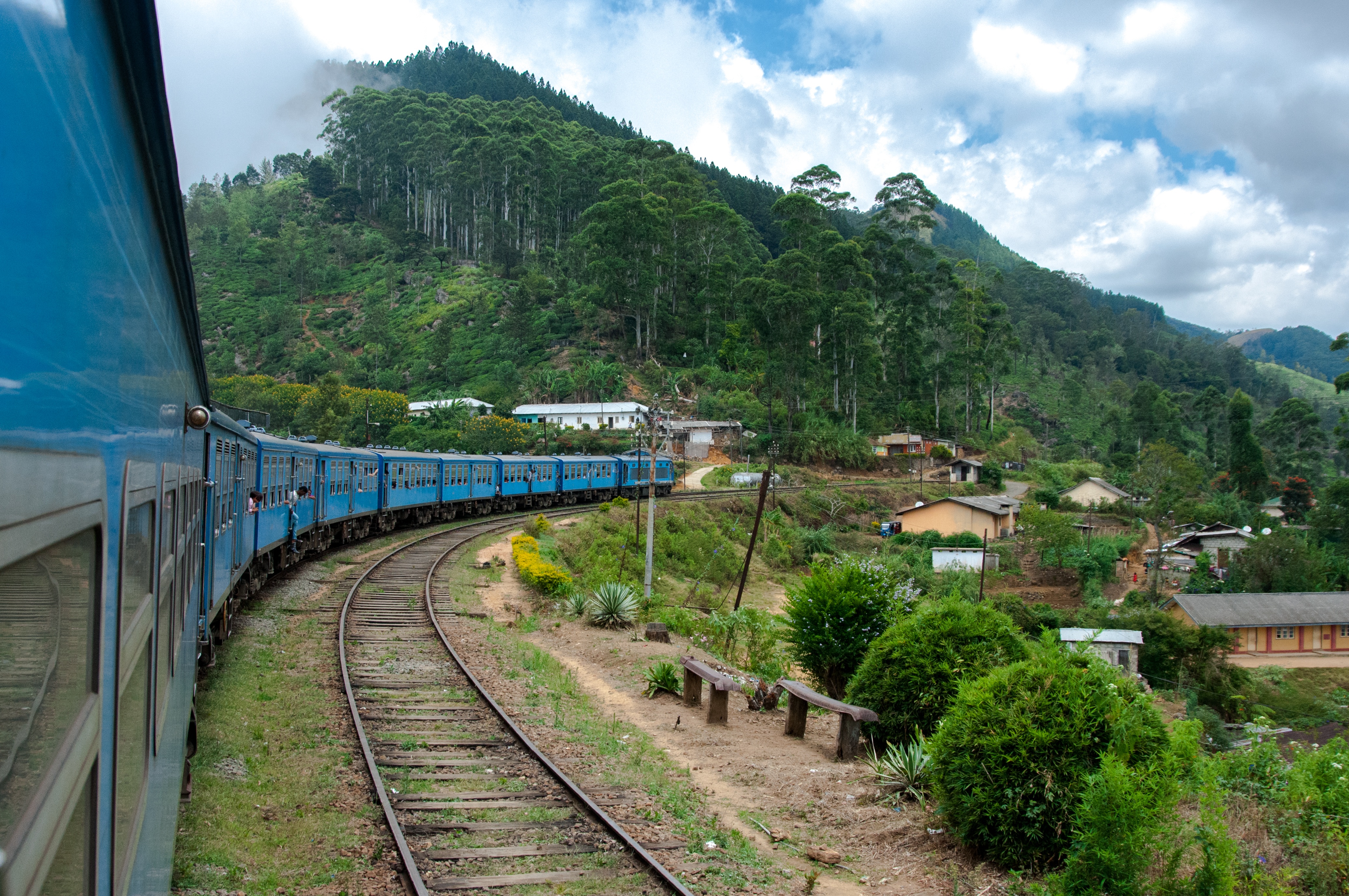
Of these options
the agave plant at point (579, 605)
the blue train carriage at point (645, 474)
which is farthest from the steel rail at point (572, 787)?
the blue train carriage at point (645, 474)

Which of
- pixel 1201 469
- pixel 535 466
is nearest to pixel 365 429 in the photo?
pixel 535 466

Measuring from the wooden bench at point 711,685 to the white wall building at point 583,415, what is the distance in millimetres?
50399

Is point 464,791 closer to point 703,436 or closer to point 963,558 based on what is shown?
point 963,558

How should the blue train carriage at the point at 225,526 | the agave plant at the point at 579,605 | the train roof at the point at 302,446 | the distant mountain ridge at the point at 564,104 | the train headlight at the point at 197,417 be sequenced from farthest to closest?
the distant mountain ridge at the point at 564,104
the agave plant at the point at 579,605
the train roof at the point at 302,446
the blue train carriage at the point at 225,526
the train headlight at the point at 197,417

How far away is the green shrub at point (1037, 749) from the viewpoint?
5.79 meters

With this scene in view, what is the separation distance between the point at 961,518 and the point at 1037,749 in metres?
45.5

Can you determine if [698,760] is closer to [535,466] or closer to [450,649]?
[450,649]

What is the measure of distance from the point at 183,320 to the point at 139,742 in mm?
2750

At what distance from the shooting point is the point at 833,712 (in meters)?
9.14

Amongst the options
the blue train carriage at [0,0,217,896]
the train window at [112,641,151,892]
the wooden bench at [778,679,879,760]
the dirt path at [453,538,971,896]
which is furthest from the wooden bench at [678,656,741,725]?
the train window at [112,641,151,892]

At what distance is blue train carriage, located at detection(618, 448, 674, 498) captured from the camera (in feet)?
144

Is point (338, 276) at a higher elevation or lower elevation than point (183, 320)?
higher

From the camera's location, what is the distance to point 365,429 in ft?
184

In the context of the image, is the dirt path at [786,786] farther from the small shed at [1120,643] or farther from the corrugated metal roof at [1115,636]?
the small shed at [1120,643]
